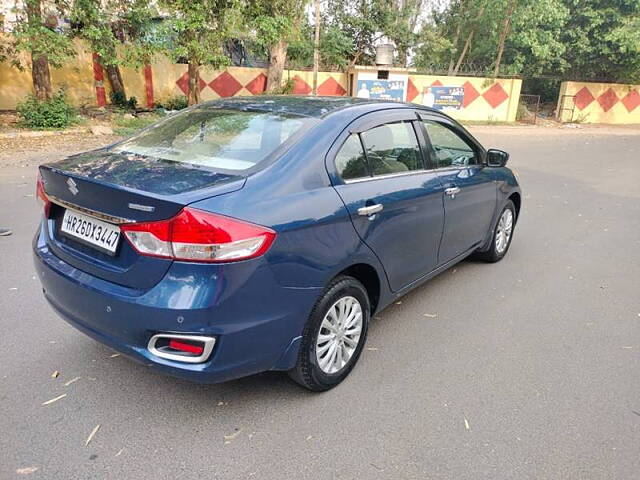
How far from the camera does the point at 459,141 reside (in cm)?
423

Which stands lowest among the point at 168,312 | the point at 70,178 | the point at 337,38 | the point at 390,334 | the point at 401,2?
the point at 390,334

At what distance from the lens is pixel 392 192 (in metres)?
3.13

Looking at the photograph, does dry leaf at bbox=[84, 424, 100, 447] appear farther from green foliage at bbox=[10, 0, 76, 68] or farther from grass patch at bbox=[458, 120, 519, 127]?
grass patch at bbox=[458, 120, 519, 127]

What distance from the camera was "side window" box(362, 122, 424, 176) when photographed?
3.14 metres

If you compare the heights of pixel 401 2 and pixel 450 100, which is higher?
pixel 401 2

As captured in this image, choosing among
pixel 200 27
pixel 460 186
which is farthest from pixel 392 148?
pixel 200 27

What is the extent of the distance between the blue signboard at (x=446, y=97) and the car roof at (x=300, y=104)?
18.0 meters

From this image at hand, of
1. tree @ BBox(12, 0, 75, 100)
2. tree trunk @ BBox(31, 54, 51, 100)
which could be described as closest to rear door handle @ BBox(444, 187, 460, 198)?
tree @ BBox(12, 0, 75, 100)

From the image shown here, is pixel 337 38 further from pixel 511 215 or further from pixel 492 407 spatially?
pixel 492 407

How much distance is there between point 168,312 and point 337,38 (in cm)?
2130

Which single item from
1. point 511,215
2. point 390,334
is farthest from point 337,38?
point 390,334

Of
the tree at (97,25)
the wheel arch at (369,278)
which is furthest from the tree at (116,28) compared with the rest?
the wheel arch at (369,278)

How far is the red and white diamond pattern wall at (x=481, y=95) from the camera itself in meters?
20.3

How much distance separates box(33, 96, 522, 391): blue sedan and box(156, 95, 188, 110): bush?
555 inches
